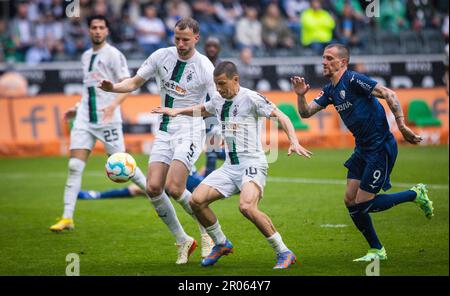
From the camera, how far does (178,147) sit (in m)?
9.56

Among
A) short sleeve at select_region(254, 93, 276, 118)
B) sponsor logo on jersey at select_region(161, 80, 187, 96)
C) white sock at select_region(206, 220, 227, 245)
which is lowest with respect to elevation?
white sock at select_region(206, 220, 227, 245)

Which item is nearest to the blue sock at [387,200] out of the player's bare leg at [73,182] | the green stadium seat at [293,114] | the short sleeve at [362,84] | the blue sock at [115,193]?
the short sleeve at [362,84]

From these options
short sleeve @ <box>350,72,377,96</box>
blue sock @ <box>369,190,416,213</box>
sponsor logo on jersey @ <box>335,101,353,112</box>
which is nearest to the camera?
short sleeve @ <box>350,72,377,96</box>

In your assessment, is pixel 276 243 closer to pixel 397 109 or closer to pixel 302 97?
pixel 302 97

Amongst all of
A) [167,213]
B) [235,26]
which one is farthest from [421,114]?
[167,213]

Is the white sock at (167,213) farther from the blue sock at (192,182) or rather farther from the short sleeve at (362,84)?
the blue sock at (192,182)

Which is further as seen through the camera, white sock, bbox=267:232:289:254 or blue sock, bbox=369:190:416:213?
blue sock, bbox=369:190:416:213

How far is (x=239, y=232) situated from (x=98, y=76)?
2.93 metres

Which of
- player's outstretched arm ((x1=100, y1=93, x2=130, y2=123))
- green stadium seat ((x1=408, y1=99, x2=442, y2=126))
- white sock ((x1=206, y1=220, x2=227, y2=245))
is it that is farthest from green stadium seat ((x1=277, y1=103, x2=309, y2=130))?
white sock ((x1=206, y1=220, x2=227, y2=245))

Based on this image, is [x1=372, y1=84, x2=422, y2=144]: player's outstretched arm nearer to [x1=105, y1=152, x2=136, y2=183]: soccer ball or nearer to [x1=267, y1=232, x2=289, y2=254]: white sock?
[x1=267, y1=232, x2=289, y2=254]: white sock

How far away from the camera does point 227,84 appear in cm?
881

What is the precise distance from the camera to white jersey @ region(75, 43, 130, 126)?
12.0 m

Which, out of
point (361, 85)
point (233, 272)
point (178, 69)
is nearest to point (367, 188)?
point (361, 85)

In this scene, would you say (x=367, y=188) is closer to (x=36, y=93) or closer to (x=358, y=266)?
(x=358, y=266)
